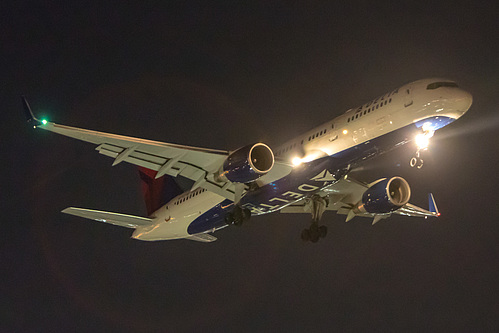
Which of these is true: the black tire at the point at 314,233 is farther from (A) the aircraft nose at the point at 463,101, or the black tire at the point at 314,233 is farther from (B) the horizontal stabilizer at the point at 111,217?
(A) the aircraft nose at the point at 463,101

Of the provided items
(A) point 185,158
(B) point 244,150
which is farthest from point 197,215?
(B) point 244,150

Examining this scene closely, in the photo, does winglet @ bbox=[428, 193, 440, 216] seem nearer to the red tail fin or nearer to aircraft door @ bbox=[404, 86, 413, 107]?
aircraft door @ bbox=[404, 86, 413, 107]

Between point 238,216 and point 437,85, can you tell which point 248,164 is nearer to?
point 238,216

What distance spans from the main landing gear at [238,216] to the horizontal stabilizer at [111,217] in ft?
21.1

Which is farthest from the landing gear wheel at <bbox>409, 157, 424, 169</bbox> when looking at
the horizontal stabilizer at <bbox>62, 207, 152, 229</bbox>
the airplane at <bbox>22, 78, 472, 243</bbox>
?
the horizontal stabilizer at <bbox>62, 207, 152, 229</bbox>

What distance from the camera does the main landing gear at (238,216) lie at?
93.9 ft

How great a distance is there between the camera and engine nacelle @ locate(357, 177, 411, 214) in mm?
30562

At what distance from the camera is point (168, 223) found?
32.8m

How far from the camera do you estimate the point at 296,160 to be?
27.5 m

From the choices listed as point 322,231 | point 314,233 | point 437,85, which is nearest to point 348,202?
point 322,231

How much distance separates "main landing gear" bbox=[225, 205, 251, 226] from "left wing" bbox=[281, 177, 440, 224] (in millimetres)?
4758

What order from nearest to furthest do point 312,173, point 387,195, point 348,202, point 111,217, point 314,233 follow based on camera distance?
point 312,173 → point 387,195 → point 111,217 → point 314,233 → point 348,202

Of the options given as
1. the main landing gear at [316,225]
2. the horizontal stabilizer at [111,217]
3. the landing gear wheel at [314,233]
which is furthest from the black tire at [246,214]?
the horizontal stabilizer at [111,217]

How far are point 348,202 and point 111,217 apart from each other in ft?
41.2
